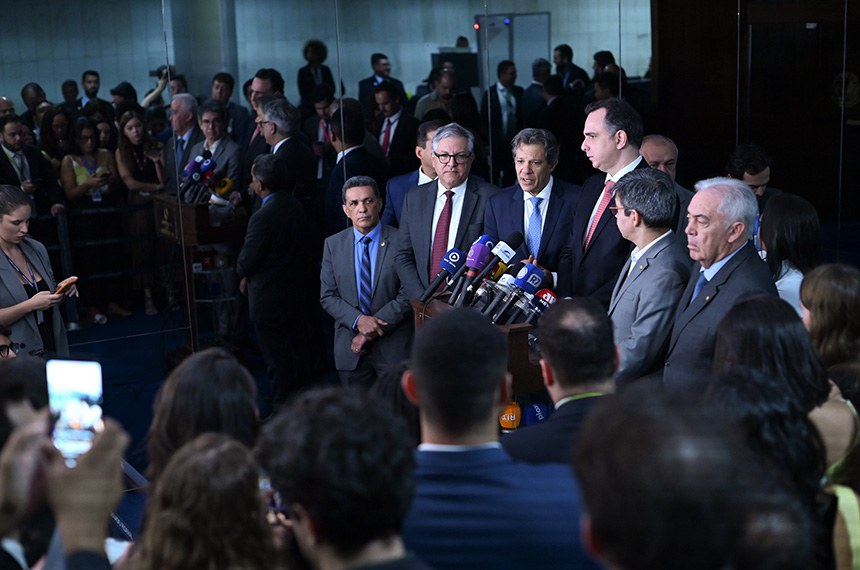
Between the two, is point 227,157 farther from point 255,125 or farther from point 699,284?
point 699,284

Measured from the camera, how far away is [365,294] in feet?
18.0

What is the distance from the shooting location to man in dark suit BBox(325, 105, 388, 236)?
626 cm

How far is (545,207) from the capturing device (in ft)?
16.9

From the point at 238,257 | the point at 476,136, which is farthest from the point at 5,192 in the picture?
the point at 476,136

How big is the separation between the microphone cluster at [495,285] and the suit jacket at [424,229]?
20.1 inches

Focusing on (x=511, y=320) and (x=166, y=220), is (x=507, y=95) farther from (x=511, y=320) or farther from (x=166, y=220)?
(x=511, y=320)

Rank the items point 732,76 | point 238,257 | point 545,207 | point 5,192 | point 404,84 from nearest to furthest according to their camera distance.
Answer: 1. point 5,192
2. point 545,207
3. point 238,257
4. point 404,84
5. point 732,76

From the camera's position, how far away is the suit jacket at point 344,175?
625 cm

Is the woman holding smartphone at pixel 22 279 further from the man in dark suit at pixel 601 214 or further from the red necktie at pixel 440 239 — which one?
the man in dark suit at pixel 601 214

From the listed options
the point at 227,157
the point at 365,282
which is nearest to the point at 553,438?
the point at 365,282

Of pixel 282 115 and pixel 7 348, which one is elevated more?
pixel 282 115

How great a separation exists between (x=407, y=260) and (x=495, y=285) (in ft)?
3.69

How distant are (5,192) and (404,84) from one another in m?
2.73

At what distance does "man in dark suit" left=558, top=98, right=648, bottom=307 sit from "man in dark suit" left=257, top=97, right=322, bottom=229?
1853 millimetres
